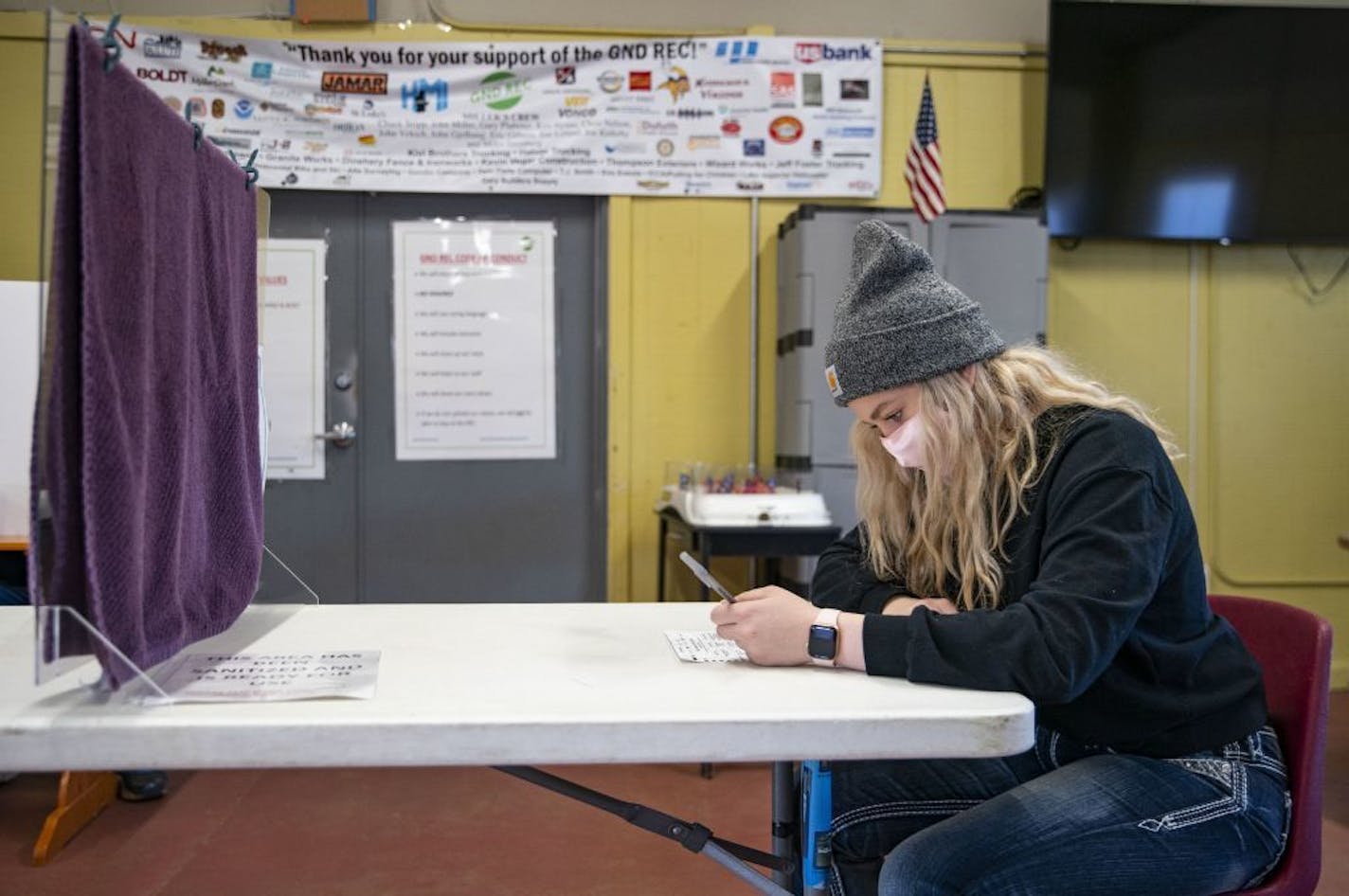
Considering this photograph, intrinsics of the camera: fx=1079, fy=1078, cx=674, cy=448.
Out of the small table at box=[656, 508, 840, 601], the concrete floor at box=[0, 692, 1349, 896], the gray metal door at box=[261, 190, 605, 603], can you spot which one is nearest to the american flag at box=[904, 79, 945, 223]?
the small table at box=[656, 508, 840, 601]

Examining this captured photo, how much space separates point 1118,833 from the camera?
1.14m

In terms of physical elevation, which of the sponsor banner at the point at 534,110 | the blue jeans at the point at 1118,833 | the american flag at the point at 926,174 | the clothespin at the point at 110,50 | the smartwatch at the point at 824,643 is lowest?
the blue jeans at the point at 1118,833

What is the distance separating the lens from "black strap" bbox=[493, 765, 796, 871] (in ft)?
4.11

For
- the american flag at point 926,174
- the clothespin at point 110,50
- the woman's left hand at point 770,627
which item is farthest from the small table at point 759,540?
the clothespin at point 110,50

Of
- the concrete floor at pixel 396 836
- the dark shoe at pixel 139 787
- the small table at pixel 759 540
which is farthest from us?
the small table at pixel 759 540

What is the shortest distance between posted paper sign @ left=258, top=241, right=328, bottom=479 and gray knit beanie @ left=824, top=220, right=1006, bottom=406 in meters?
3.10

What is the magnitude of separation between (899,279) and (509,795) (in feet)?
6.84

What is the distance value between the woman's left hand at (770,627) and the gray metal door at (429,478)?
2961 millimetres

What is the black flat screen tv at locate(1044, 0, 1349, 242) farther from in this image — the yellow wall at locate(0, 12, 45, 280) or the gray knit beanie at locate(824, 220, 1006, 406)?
the yellow wall at locate(0, 12, 45, 280)

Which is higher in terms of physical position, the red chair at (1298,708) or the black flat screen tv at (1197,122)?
the black flat screen tv at (1197,122)

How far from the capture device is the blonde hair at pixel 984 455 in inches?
52.3

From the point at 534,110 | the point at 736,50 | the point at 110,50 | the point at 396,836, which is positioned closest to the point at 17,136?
the point at 534,110

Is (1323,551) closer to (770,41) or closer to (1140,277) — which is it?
(1140,277)

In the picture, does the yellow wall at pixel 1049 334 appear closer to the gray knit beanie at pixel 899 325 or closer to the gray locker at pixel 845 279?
the gray locker at pixel 845 279
